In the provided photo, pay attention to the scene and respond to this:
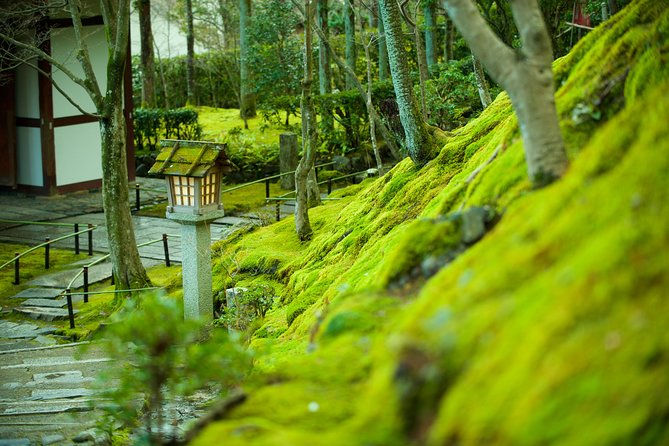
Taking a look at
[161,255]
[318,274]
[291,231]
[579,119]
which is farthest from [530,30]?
[161,255]

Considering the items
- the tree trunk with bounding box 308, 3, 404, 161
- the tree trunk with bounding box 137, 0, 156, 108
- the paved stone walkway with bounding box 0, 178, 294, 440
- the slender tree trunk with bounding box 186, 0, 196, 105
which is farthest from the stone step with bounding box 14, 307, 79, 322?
the slender tree trunk with bounding box 186, 0, 196, 105

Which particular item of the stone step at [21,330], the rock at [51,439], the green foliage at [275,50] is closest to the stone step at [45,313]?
the stone step at [21,330]

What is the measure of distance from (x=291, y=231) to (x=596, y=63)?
8277 mm

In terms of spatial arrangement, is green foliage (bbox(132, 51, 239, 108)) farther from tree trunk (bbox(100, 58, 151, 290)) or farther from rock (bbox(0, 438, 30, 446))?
rock (bbox(0, 438, 30, 446))

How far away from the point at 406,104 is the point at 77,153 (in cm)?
1256

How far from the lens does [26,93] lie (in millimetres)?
19750

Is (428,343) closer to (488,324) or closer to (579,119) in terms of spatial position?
(488,324)

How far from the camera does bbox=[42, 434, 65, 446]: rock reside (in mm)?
7230

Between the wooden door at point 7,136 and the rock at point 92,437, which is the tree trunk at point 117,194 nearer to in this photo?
the rock at point 92,437

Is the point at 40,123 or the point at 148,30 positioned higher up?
the point at 148,30

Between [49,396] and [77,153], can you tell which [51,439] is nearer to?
[49,396]

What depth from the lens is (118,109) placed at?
515 inches

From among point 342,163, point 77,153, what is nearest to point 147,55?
point 77,153

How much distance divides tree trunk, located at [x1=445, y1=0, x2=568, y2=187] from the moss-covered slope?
0.23m
